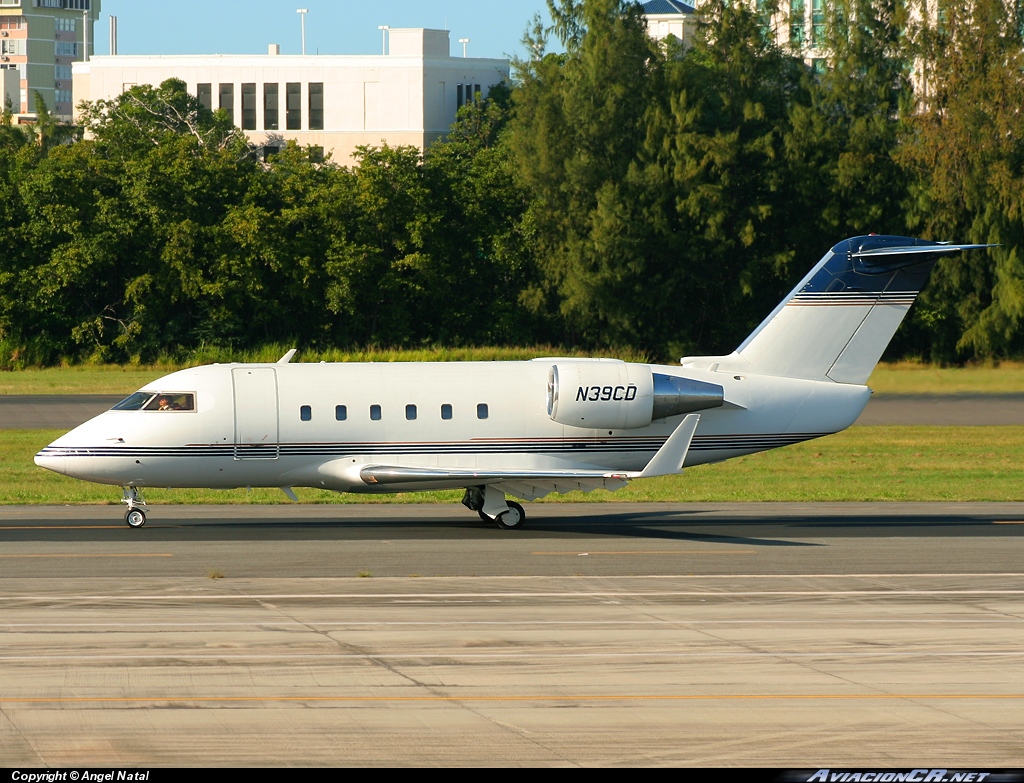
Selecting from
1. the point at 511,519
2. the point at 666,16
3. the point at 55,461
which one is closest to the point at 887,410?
the point at 511,519

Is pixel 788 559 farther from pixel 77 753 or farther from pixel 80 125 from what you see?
pixel 80 125

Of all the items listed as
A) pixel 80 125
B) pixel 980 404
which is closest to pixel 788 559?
pixel 980 404

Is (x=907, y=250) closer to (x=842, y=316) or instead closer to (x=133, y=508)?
(x=842, y=316)

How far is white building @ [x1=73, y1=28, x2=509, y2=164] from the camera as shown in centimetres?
10681

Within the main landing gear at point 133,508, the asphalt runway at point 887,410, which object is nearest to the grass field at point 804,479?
the asphalt runway at point 887,410

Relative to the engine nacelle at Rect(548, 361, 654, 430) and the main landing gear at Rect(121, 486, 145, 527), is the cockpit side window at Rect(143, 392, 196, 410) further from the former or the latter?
the engine nacelle at Rect(548, 361, 654, 430)

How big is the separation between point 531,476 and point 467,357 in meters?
46.8

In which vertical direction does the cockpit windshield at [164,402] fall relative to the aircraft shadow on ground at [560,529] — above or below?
above

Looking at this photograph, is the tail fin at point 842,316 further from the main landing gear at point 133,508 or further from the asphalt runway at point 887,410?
the asphalt runway at point 887,410

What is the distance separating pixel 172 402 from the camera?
2550 centimetres

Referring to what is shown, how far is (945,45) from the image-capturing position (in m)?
71.9

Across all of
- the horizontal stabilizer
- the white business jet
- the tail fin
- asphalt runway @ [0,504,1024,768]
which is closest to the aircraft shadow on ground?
asphalt runway @ [0,504,1024,768]

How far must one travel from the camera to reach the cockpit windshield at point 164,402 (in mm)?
25469

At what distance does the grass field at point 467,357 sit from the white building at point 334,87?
35989 millimetres
